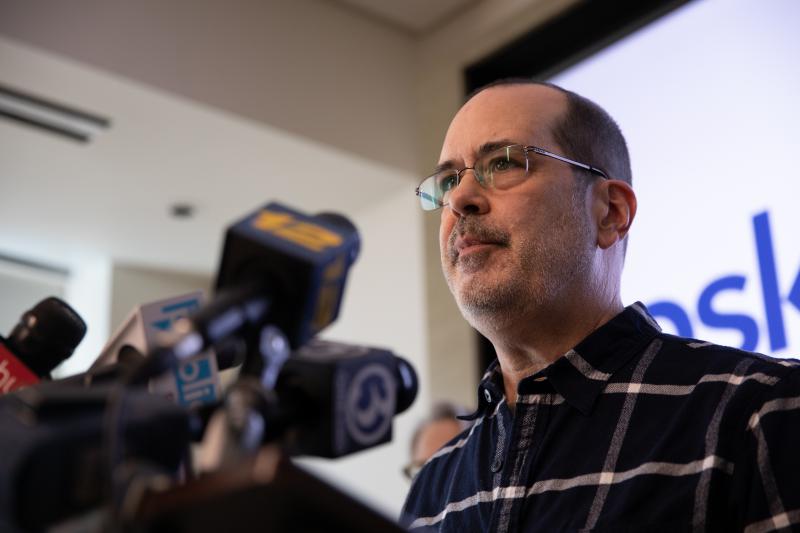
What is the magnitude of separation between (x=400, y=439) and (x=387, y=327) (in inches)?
20.7

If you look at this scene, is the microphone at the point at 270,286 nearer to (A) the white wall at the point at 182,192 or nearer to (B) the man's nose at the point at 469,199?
(B) the man's nose at the point at 469,199

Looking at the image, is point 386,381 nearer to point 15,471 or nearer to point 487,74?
point 15,471

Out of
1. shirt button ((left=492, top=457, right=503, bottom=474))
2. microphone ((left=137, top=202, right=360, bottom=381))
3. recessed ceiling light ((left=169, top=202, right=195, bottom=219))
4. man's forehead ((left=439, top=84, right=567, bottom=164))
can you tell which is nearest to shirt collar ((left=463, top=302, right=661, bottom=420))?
shirt button ((left=492, top=457, right=503, bottom=474))

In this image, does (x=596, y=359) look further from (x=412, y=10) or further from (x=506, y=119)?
(x=412, y=10)

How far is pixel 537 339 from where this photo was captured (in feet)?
4.77

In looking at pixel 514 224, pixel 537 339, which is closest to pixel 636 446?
→ pixel 537 339

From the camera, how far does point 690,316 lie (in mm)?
2971

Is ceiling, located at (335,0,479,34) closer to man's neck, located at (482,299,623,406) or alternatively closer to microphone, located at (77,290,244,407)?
man's neck, located at (482,299,623,406)

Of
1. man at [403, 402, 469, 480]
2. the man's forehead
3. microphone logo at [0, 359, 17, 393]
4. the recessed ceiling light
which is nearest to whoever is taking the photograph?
microphone logo at [0, 359, 17, 393]

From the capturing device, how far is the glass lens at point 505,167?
152 centimetres

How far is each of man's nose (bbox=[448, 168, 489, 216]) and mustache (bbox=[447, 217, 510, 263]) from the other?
0.02m

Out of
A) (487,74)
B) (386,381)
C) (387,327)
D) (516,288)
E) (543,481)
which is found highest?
(487,74)

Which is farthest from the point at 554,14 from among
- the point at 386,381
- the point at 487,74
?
the point at 386,381

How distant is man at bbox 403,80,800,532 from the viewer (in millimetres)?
1097
